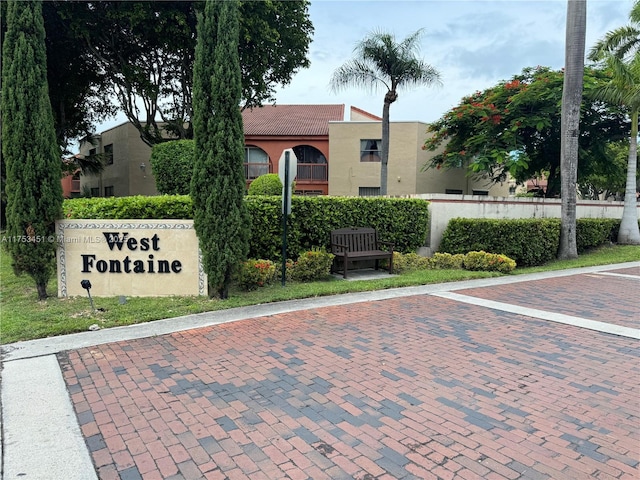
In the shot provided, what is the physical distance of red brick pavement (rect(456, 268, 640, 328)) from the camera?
6.83 m

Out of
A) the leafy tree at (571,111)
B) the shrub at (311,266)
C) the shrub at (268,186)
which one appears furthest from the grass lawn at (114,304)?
the leafy tree at (571,111)

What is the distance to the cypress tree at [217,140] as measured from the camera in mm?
7258

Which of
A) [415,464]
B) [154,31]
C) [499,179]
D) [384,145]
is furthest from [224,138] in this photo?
[499,179]

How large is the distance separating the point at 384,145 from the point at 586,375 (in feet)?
46.6

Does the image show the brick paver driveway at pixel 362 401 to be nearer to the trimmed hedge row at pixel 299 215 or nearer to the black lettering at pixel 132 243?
the black lettering at pixel 132 243

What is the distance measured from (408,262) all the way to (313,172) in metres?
16.5

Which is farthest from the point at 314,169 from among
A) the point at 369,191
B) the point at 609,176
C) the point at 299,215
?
the point at 299,215

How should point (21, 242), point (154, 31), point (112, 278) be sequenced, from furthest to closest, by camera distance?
point (154, 31) → point (112, 278) → point (21, 242)

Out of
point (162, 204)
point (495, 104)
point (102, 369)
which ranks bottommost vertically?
point (102, 369)

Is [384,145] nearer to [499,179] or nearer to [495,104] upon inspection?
[495,104]

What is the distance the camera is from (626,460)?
9.47 ft

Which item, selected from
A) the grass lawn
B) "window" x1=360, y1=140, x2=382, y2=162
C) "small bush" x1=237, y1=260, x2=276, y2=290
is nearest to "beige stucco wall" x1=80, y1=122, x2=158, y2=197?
"window" x1=360, y1=140, x2=382, y2=162

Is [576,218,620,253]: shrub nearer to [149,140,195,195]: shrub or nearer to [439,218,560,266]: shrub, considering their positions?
[439,218,560,266]: shrub

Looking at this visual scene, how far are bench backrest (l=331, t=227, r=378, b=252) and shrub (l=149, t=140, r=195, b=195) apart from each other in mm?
4924
